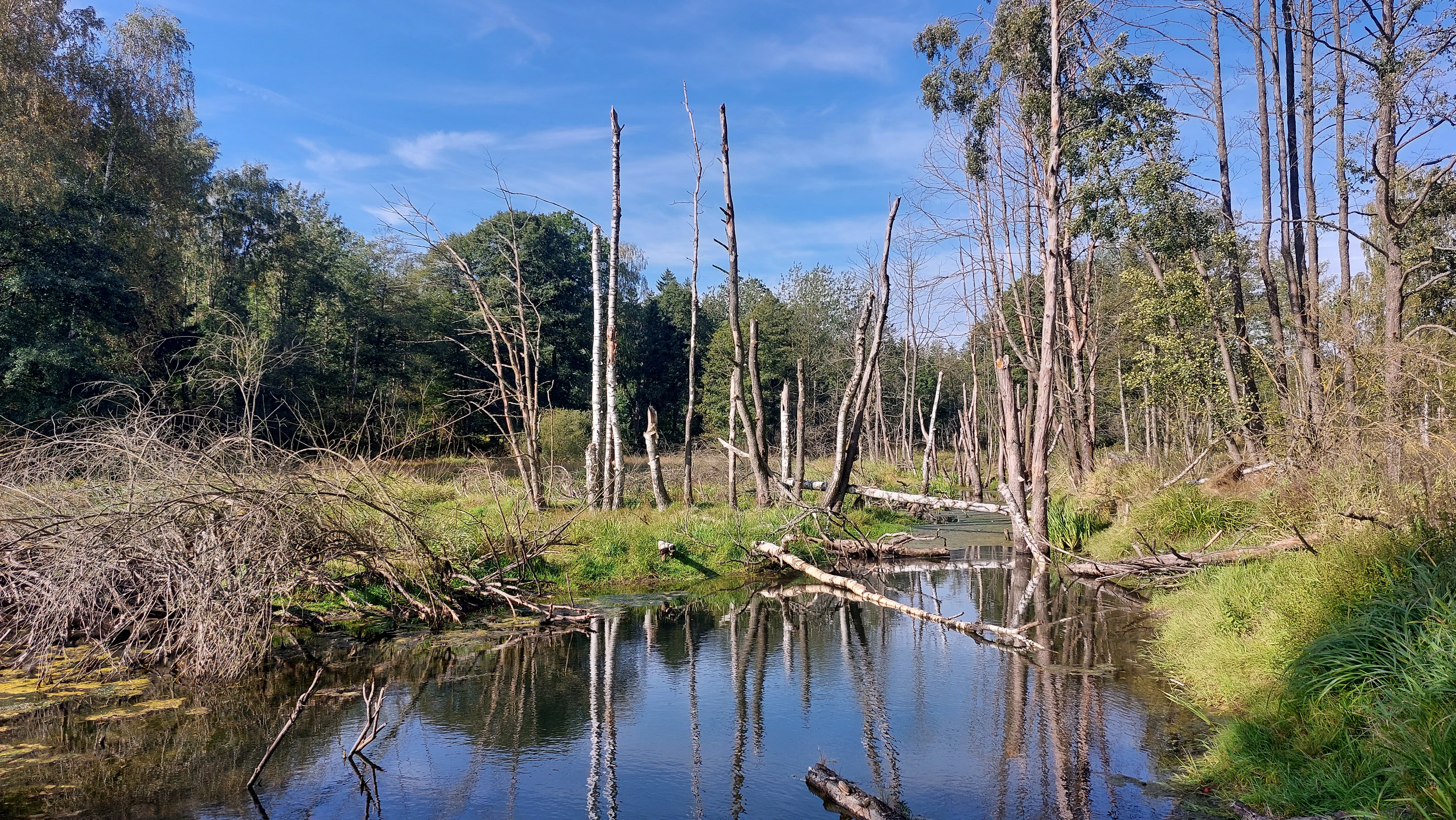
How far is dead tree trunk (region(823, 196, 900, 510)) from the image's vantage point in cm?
1452

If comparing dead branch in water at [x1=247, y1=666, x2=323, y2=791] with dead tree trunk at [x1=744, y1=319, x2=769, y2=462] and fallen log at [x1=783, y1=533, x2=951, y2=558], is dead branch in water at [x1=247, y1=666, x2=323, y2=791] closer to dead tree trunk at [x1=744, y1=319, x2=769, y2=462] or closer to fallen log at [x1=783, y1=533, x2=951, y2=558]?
dead tree trunk at [x1=744, y1=319, x2=769, y2=462]

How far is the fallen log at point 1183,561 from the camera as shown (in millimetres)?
8508

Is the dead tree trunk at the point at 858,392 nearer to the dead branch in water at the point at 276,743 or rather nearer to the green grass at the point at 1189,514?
the green grass at the point at 1189,514

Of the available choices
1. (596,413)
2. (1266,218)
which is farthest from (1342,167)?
(596,413)

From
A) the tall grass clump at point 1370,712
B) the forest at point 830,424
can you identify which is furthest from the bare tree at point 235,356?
the tall grass clump at point 1370,712

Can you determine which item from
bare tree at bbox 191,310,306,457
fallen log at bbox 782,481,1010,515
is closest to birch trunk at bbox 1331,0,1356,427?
fallen log at bbox 782,481,1010,515

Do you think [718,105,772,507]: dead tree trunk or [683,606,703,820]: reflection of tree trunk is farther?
[718,105,772,507]: dead tree trunk

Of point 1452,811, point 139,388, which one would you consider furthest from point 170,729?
point 139,388

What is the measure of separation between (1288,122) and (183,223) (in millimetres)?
34638

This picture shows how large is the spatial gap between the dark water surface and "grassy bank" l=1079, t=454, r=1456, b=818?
54cm

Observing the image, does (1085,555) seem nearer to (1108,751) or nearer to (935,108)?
(1108,751)

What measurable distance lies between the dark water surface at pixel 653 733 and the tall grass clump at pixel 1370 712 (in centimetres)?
65

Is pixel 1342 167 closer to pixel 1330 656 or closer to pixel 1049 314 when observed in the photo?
pixel 1049 314

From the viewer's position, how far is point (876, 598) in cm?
1083
